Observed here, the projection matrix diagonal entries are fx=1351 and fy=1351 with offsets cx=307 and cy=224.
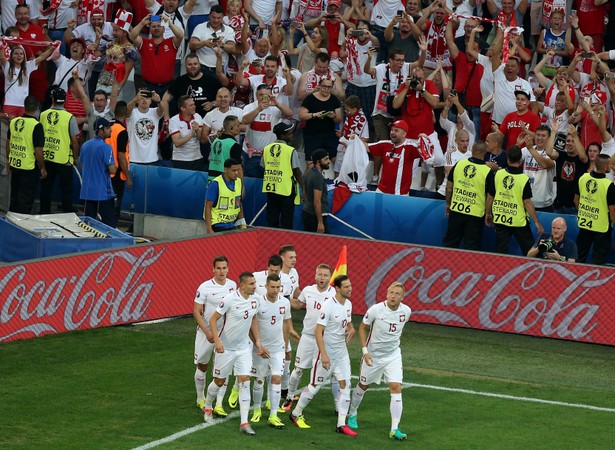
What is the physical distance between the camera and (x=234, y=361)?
1589 cm

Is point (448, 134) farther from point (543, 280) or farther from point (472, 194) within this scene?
point (543, 280)

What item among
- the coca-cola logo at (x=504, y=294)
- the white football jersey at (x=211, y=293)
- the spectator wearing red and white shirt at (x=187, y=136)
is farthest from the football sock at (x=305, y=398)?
the spectator wearing red and white shirt at (x=187, y=136)

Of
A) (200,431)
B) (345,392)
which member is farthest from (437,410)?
(200,431)

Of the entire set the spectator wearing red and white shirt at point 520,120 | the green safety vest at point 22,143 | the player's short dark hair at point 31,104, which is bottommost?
the green safety vest at point 22,143

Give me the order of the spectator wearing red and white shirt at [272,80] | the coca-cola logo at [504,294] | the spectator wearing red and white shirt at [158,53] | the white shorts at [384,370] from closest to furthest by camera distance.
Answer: the white shorts at [384,370] < the coca-cola logo at [504,294] < the spectator wearing red and white shirt at [272,80] < the spectator wearing red and white shirt at [158,53]

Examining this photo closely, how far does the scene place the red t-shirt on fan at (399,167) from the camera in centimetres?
2311

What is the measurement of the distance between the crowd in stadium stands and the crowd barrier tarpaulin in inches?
66.1

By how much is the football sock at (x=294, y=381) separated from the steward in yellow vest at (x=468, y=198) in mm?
5931

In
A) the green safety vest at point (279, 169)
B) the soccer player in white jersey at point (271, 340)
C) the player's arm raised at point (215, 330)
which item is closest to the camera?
the player's arm raised at point (215, 330)

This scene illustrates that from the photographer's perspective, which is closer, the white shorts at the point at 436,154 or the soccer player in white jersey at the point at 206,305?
the soccer player in white jersey at the point at 206,305

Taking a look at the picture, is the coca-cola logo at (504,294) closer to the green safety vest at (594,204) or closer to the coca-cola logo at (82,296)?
the green safety vest at (594,204)

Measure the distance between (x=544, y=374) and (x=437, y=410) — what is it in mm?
2691

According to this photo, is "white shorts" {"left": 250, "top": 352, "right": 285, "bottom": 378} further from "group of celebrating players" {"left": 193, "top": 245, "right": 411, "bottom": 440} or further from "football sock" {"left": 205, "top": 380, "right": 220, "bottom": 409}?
"football sock" {"left": 205, "top": 380, "right": 220, "bottom": 409}

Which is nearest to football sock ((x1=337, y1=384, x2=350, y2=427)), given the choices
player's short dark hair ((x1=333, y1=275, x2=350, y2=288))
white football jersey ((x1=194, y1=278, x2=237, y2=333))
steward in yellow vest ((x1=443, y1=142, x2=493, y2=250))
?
player's short dark hair ((x1=333, y1=275, x2=350, y2=288))
